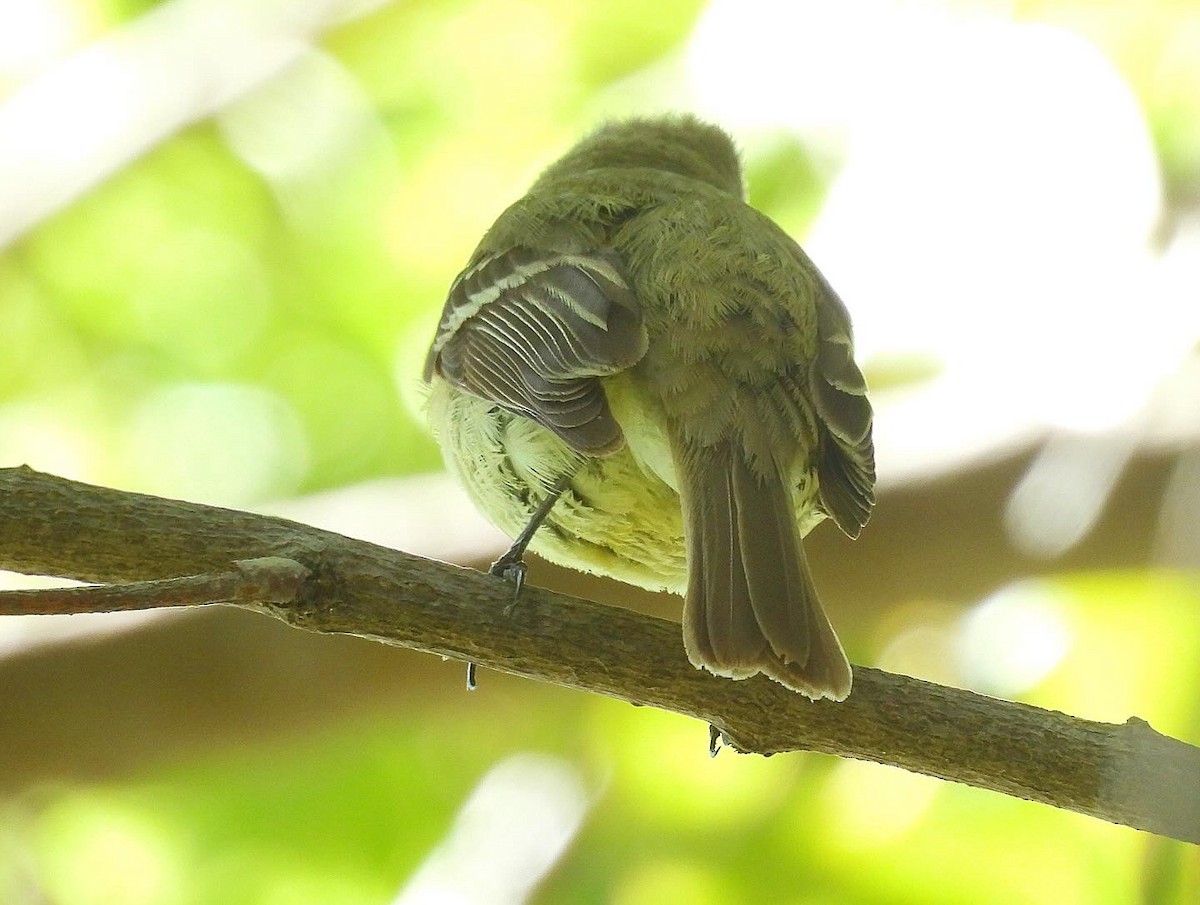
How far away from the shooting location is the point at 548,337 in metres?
2.96

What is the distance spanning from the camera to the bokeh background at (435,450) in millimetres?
Answer: 4020

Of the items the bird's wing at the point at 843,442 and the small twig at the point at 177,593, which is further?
the bird's wing at the point at 843,442

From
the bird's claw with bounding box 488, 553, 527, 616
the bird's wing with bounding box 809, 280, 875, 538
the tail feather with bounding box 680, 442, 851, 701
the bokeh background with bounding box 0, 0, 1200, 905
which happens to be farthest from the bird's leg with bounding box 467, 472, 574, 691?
the bokeh background with bounding box 0, 0, 1200, 905

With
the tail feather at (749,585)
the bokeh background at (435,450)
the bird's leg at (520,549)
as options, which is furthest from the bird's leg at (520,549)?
the bokeh background at (435,450)

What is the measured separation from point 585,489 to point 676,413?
0.28m

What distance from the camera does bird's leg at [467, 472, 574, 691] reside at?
8.52 ft

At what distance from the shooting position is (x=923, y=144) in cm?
545

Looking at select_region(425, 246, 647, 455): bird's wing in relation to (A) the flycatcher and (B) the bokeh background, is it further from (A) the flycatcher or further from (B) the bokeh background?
(B) the bokeh background

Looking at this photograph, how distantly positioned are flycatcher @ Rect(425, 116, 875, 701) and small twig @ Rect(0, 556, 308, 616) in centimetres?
57

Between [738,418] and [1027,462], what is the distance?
1.57 metres

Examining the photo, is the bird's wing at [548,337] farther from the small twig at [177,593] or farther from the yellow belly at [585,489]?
the small twig at [177,593]

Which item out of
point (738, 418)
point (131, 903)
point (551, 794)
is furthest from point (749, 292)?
point (131, 903)

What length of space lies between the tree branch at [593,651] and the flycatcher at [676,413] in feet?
0.65

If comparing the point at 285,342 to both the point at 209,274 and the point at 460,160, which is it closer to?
the point at 209,274
